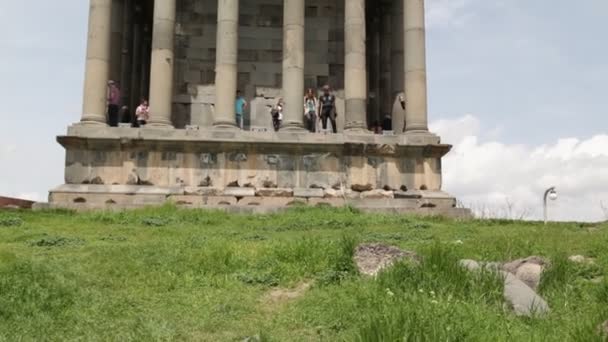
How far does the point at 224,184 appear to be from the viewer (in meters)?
23.0

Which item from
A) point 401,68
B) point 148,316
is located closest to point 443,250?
point 148,316

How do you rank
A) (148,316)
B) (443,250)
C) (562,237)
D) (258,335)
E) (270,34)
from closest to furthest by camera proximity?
(258,335), (148,316), (443,250), (562,237), (270,34)

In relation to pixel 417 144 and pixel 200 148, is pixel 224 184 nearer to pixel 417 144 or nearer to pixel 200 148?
pixel 200 148

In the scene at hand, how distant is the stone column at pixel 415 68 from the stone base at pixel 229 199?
322 cm

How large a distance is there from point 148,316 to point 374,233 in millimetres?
8008

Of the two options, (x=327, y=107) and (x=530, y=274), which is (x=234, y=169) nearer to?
(x=327, y=107)

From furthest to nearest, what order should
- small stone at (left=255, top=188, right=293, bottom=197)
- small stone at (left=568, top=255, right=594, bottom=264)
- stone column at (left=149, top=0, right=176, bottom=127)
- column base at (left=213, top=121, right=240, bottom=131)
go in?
1. stone column at (left=149, top=0, right=176, bottom=127)
2. column base at (left=213, top=121, right=240, bottom=131)
3. small stone at (left=255, top=188, right=293, bottom=197)
4. small stone at (left=568, top=255, right=594, bottom=264)

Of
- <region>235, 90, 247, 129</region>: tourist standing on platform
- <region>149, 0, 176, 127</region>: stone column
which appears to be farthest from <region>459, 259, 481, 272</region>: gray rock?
<region>235, 90, 247, 129</region>: tourist standing on platform

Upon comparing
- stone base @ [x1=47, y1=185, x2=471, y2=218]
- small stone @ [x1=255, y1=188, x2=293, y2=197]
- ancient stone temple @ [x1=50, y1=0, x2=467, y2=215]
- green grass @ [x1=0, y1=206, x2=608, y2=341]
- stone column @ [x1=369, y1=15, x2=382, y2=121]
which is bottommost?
green grass @ [x1=0, y1=206, x2=608, y2=341]

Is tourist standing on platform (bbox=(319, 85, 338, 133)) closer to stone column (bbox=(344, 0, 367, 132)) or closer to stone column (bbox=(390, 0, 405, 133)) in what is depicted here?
stone column (bbox=(344, 0, 367, 132))

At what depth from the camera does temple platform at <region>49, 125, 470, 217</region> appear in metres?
22.5

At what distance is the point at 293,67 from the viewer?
24406 millimetres

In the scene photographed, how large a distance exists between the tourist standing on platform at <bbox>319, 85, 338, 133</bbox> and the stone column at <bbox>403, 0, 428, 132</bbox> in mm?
2958

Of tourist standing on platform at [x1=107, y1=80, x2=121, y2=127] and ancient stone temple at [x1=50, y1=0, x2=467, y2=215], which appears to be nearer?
ancient stone temple at [x1=50, y1=0, x2=467, y2=215]
